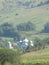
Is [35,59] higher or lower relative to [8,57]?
lower

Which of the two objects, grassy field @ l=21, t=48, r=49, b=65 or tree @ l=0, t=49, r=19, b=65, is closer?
tree @ l=0, t=49, r=19, b=65

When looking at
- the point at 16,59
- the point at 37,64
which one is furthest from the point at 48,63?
the point at 16,59

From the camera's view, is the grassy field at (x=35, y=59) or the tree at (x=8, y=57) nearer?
the tree at (x=8, y=57)

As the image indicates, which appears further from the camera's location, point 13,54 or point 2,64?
point 13,54

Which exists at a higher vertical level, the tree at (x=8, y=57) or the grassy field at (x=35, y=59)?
the tree at (x=8, y=57)

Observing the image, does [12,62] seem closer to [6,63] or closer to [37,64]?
[6,63]

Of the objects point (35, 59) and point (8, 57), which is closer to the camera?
point (8, 57)

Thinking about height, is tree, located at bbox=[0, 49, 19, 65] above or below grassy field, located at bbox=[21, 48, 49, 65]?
above

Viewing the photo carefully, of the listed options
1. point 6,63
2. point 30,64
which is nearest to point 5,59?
point 6,63

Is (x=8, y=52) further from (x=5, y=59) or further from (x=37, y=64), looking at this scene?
(x=37, y=64)
